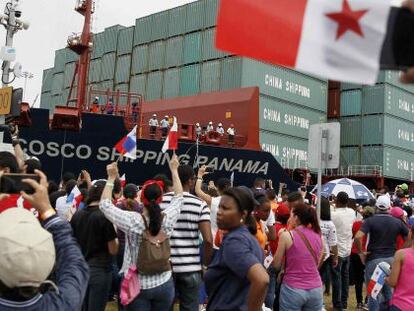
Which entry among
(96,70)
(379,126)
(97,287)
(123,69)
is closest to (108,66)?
(96,70)

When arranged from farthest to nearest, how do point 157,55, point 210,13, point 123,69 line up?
point 123,69, point 157,55, point 210,13

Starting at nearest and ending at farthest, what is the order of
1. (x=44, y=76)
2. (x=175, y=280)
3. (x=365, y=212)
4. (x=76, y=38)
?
(x=175, y=280) < (x=365, y=212) < (x=76, y=38) < (x=44, y=76)

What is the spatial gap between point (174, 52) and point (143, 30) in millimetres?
4420

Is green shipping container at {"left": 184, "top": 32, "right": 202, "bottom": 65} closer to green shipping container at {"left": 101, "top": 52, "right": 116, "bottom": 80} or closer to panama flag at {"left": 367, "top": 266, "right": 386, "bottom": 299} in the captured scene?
green shipping container at {"left": 101, "top": 52, "right": 116, "bottom": 80}

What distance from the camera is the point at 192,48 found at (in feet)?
121

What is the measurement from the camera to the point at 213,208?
5.65m

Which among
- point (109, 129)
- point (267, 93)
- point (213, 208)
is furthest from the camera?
point (267, 93)

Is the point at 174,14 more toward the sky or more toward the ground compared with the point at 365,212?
more toward the sky

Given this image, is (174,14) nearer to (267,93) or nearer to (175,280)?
(267,93)

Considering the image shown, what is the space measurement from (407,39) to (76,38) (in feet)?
77.3

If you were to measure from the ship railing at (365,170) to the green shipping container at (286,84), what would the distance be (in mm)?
4894

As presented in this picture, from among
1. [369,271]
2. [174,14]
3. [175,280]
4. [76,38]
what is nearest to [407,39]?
[175,280]

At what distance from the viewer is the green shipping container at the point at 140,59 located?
133 feet

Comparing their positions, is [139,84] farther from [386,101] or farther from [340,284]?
[340,284]
